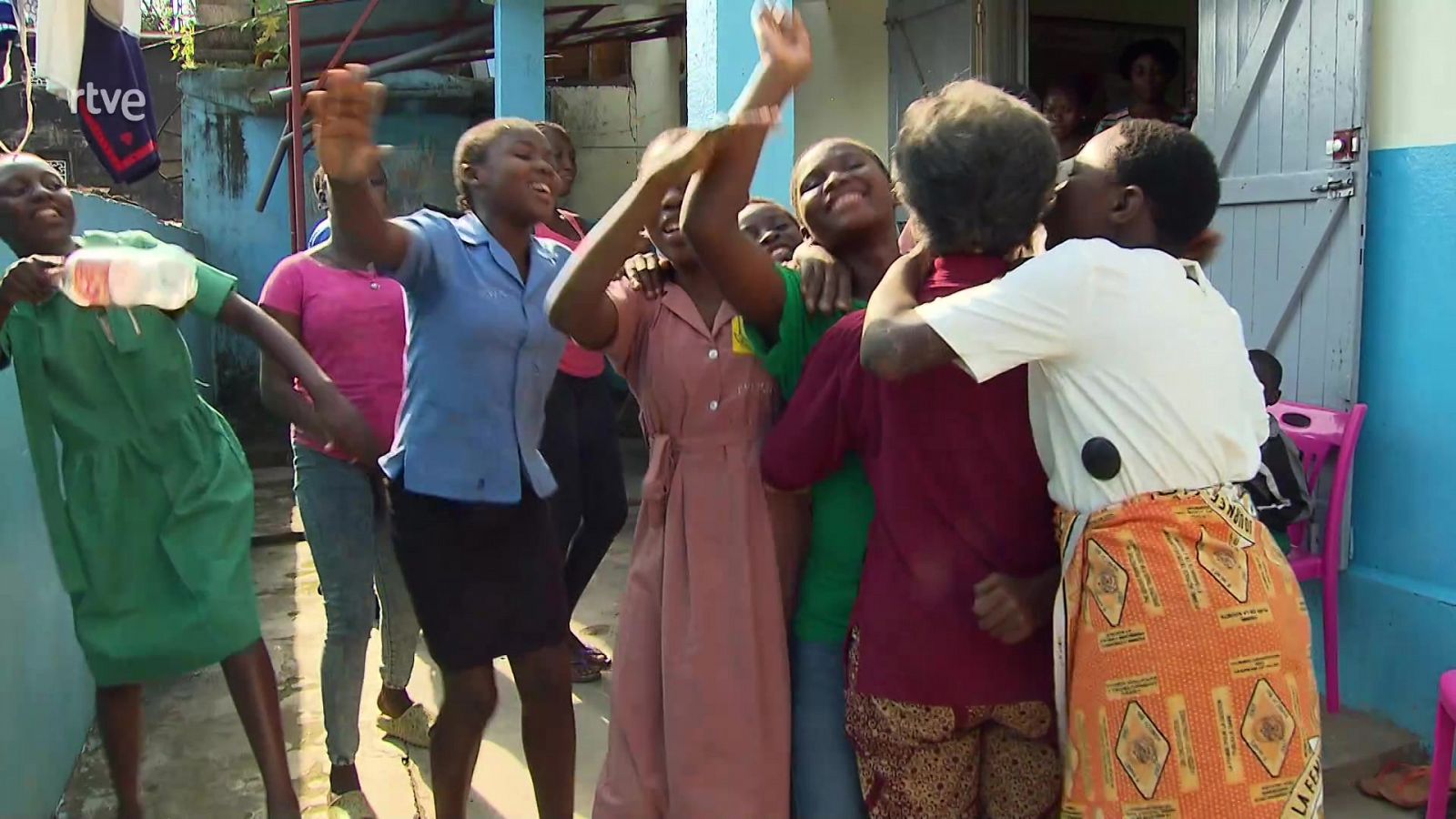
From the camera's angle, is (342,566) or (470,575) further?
(342,566)

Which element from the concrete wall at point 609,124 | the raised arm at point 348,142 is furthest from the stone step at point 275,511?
the raised arm at point 348,142

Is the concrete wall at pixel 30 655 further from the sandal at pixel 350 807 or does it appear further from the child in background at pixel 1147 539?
the child in background at pixel 1147 539

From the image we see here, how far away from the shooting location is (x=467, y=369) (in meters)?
2.28

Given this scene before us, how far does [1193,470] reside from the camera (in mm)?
1555

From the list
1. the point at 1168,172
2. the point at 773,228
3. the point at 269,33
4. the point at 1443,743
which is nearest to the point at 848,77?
the point at 773,228

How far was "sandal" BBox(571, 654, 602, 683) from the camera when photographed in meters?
3.86

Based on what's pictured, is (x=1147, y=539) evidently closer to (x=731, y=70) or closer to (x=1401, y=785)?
(x=1401, y=785)

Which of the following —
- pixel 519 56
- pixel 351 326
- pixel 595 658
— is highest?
pixel 519 56

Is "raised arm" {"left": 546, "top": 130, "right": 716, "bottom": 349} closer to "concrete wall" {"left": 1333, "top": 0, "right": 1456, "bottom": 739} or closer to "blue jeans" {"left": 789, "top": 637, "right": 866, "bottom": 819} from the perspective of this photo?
"blue jeans" {"left": 789, "top": 637, "right": 866, "bottom": 819}

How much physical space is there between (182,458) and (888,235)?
162cm

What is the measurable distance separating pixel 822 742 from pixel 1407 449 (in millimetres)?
2466

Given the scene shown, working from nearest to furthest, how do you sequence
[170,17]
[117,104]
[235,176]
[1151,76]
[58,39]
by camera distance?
[58,39] < [117,104] < [1151,76] < [235,176] < [170,17]

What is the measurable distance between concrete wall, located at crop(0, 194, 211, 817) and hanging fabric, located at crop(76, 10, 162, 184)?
2.36 m

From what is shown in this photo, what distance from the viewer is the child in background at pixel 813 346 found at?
175 cm
